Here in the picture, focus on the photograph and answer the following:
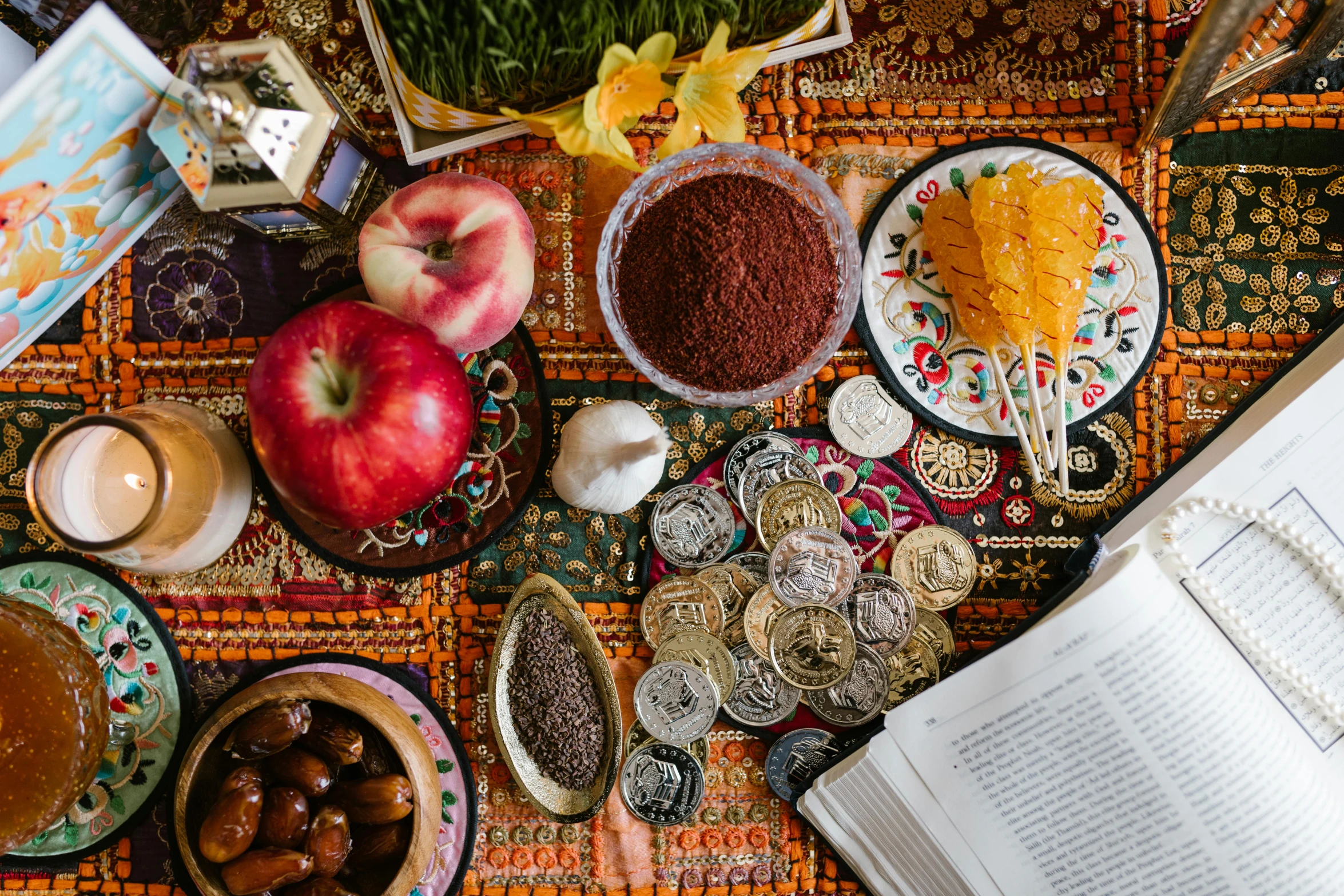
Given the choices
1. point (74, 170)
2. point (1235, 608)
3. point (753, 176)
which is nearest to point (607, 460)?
point (753, 176)

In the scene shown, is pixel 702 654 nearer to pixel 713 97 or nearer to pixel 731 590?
pixel 731 590

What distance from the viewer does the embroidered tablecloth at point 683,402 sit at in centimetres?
89

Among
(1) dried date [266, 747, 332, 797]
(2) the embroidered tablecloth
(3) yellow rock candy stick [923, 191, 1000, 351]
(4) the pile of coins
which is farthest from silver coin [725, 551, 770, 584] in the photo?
(1) dried date [266, 747, 332, 797]

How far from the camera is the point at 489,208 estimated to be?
81cm

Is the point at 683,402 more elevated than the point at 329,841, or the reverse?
the point at 683,402

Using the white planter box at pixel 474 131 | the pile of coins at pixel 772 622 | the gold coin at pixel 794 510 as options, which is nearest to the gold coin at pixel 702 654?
the pile of coins at pixel 772 622

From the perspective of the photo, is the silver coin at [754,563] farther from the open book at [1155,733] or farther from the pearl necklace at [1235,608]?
the pearl necklace at [1235,608]

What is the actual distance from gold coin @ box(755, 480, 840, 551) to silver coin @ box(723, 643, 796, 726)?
4.9 inches

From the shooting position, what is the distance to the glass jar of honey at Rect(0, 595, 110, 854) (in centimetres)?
76

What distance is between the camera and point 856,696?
2.90 feet

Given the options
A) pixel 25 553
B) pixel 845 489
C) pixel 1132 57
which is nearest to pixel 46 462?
pixel 25 553

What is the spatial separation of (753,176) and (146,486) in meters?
0.70

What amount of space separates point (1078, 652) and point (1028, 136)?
56 centimetres

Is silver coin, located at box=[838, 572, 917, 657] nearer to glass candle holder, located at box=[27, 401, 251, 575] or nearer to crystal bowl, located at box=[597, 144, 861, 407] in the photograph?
crystal bowl, located at box=[597, 144, 861, 407]
